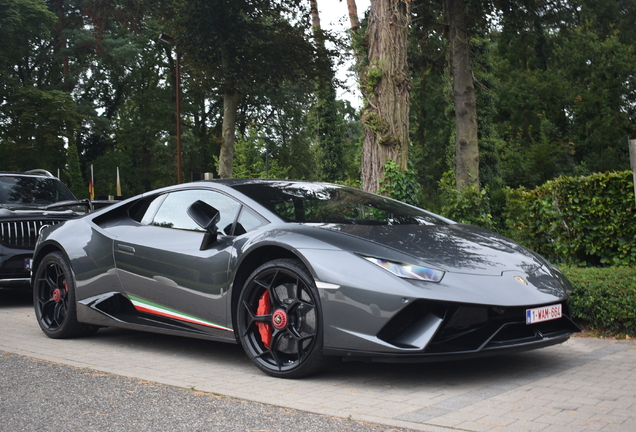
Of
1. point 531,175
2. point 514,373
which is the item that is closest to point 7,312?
point 514,373

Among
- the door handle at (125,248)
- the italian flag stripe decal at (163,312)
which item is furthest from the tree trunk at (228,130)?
the italian flag stripe decal at (163,312)

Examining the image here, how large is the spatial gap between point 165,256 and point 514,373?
2.72 metres

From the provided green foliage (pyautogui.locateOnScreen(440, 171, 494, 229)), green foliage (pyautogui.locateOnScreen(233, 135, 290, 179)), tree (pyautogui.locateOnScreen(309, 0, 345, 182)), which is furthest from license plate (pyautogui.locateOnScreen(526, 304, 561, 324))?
tree (pyautogui.locateOnScreen(309, 0, 345, 182))

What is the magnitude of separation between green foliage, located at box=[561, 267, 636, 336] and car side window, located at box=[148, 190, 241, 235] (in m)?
3.04

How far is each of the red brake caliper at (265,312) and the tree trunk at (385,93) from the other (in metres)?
5.75

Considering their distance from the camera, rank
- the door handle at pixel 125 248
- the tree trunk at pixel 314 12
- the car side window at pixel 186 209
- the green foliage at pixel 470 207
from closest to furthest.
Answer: the car side window at pixel 186 209, the door handle at pixel 125 248, the green foliage at pixel 470 207, the tree trunk at pixel 314 12

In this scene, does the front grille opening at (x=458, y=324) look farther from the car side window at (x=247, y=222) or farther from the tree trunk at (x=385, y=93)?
the tree trunk at (x=385, y=93)

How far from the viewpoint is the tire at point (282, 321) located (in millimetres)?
4480

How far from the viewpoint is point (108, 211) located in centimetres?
638

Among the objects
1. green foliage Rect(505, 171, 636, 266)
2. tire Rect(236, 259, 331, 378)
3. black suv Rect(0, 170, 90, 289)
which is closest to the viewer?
tire Rect(236, 259, 331, 378)

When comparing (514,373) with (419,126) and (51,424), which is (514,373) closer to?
(51,424)

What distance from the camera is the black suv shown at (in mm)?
8930

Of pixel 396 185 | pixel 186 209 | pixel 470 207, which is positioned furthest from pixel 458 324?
pixel 396 185

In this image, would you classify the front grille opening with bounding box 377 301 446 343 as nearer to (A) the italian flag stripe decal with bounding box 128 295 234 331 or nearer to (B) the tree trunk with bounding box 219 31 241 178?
(A) the italian flag stripe decal with bounding box 128 295 234 331
